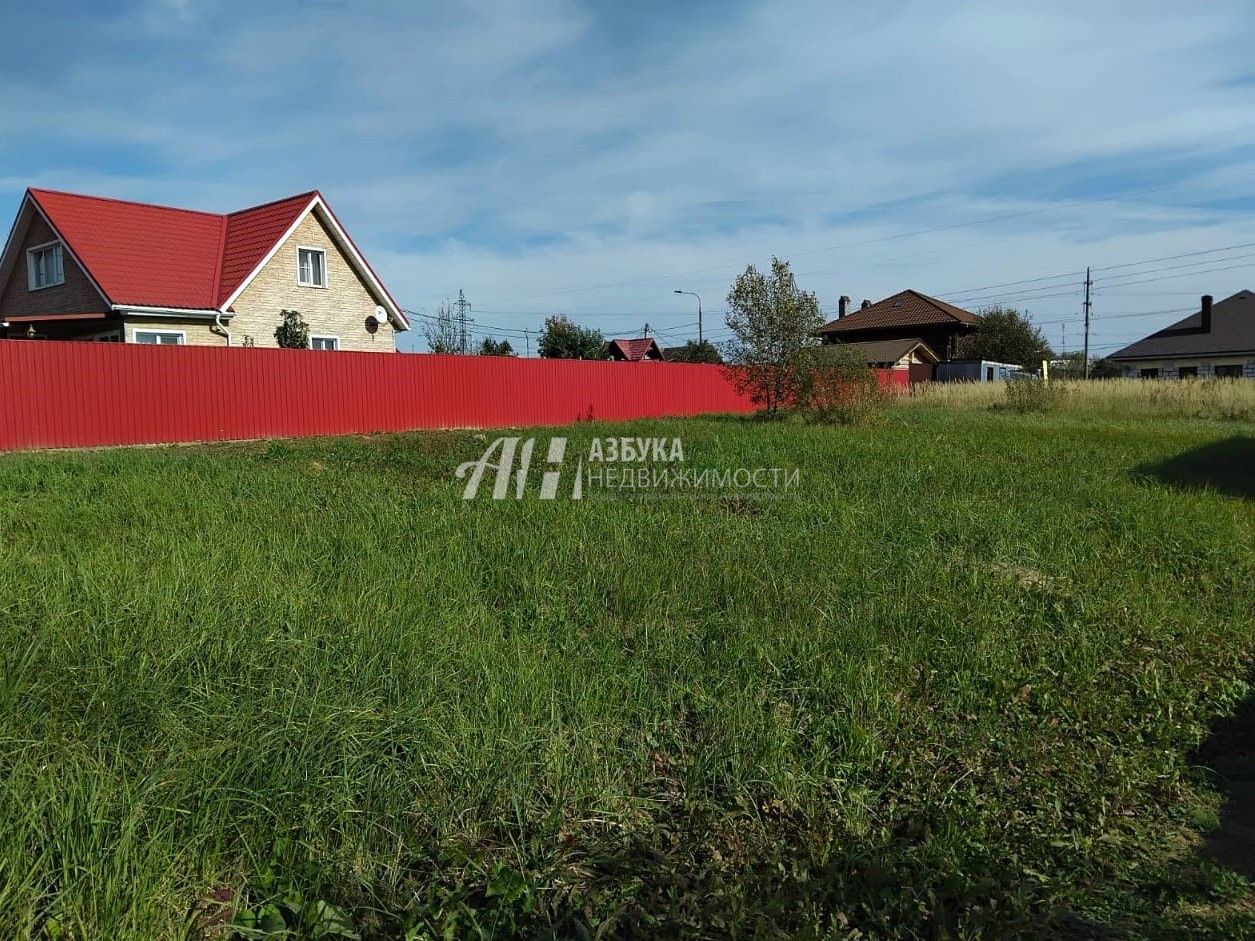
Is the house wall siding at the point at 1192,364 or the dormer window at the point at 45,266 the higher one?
the dormer window at the point at 45,266

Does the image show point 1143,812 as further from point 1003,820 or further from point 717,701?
point 717,701

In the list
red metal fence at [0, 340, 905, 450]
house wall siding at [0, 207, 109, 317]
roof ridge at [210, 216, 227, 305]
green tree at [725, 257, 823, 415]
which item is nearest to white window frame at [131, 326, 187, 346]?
house wall siding at [0, 207, 109, 317]

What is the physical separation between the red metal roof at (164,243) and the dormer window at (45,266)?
4.02ft

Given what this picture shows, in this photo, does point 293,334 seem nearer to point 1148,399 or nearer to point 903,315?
point 1148,399

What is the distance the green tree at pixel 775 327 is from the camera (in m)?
17.6

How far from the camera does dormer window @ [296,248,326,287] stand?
2236 centimetres

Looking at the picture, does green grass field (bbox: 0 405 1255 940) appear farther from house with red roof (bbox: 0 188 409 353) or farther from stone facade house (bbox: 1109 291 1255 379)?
stone facade house (bbox: 1109 291 1255 379)

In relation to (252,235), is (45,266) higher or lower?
lower

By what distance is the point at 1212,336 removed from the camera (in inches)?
1614

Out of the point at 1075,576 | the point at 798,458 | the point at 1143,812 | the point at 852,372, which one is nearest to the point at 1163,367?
the point at 852,372

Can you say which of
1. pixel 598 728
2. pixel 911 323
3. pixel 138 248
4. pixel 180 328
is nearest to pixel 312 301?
pixel 180 328

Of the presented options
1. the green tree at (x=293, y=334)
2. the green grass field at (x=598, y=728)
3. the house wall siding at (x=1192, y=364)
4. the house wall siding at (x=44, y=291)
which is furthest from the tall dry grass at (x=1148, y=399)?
the house wall siding at (x=44, y=291)

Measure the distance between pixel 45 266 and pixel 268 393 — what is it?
479 inches

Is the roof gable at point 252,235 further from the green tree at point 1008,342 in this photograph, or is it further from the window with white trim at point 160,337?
the green tree at point 1008,342
